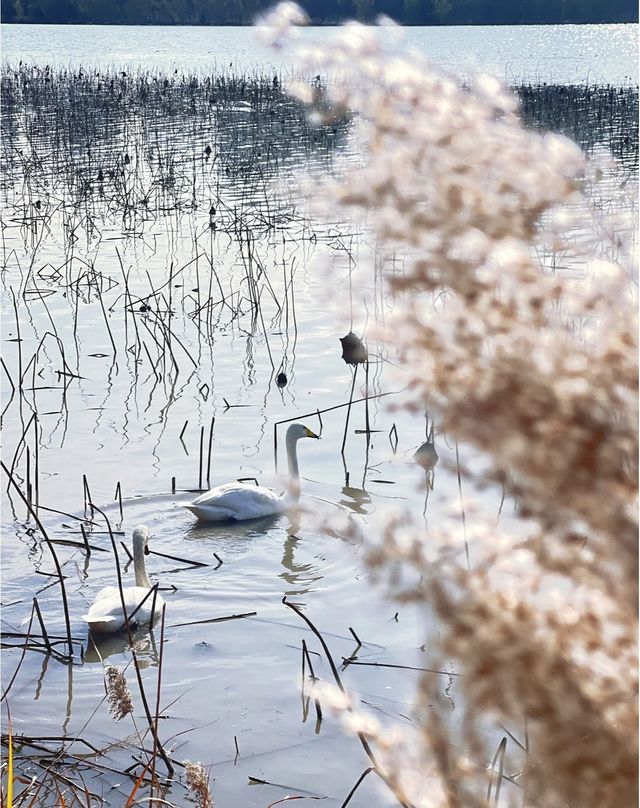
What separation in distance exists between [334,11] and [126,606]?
54.1 m

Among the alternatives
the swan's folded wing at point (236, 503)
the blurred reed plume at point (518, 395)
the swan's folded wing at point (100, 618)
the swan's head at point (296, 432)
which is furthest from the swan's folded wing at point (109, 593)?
the blurred reed plume at point (518, 395)

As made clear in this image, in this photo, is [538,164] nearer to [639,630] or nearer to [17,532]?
[639,630]

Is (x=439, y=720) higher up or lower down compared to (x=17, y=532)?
higher up

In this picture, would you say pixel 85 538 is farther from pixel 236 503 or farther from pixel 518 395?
pixel 518 395

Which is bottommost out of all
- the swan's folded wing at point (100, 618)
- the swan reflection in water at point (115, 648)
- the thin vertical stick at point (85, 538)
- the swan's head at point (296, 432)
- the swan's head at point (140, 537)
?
the swan reflection in water at point (115, 648)

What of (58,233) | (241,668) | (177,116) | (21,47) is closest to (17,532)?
(241,668)

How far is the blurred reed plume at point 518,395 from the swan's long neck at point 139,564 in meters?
5.27

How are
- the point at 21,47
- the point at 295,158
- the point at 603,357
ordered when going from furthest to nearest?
the point at 21,47 < the point at 295,158 < the point at 603,357

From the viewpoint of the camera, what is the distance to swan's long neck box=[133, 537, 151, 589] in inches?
237

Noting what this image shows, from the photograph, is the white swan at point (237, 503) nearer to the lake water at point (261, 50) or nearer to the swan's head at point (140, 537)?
the swan's head at point (140, 537)

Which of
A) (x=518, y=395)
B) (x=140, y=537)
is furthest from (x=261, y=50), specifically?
(x=518, y=395)

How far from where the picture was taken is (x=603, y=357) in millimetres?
762

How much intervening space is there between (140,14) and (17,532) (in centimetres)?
6873

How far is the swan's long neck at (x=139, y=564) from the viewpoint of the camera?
237 inches
